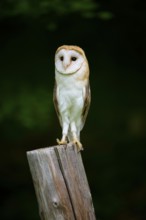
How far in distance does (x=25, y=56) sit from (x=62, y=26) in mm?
426

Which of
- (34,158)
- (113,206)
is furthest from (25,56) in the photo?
(34,158)

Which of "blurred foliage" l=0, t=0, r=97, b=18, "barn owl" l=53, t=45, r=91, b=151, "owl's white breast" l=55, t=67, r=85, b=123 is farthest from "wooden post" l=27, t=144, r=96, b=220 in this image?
"blurred foliage" l=0, t=0, r=97, b=18

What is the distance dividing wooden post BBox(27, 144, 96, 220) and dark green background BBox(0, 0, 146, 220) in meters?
2.86

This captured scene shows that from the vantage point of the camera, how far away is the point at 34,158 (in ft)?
11.3

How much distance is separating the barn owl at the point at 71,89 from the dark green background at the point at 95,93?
7.44 ft

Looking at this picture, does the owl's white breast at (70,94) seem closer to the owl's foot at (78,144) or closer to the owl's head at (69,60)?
the owl's head at (69,60)

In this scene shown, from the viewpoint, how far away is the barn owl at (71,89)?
12.4ft

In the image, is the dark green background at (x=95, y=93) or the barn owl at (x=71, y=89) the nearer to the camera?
the barn owl at (x=71, y=89)

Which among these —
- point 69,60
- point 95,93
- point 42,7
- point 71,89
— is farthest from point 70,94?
point 95,93

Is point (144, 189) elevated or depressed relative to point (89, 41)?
depressed

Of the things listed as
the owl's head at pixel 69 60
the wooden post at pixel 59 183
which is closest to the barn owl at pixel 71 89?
the owl's head at pixel 69 60

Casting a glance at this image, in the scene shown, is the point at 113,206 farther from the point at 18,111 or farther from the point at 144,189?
the point at 18,111

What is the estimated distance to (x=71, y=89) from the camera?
3881 mm

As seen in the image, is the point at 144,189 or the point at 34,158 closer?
the point at 34,158
